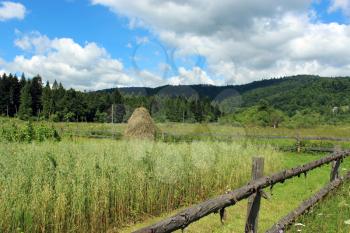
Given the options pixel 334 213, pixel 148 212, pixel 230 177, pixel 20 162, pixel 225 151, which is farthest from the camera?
pixel 225 151

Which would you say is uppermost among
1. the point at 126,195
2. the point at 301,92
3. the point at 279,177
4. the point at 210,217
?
the point at 301,92

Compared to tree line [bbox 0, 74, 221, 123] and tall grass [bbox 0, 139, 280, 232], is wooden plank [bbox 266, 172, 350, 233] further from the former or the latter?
tree line [bbox 0, 74, 221, 123]

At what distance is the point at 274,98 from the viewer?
12056 centimetres

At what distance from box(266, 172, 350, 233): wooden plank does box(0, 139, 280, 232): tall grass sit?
4.23 ft

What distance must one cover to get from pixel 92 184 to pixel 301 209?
3730 millimetres

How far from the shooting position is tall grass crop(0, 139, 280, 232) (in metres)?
5.69

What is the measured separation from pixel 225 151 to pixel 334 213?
5.32 metres

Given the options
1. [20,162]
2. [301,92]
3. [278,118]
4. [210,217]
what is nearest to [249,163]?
[210,217]

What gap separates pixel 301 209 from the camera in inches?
268

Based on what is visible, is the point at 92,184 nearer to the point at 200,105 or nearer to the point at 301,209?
the point at 301,209

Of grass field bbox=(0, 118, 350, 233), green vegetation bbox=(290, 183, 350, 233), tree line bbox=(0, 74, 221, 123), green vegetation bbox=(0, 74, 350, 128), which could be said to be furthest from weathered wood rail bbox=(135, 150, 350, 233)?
tree line bbox=(0, 74, 221, 123)

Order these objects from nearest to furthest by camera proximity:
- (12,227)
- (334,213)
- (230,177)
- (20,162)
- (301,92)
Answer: (12,227), (20,162), (334,213), (230,177), (301,92)

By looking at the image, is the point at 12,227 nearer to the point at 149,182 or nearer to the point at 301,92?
the point at 149,182

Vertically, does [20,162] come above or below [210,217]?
above
